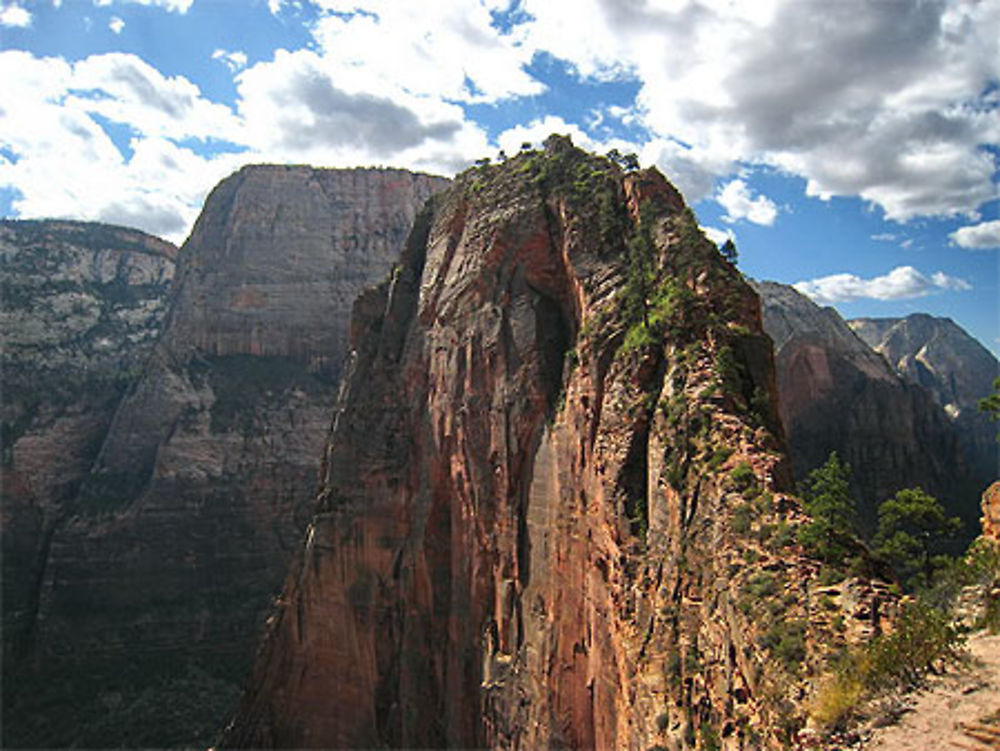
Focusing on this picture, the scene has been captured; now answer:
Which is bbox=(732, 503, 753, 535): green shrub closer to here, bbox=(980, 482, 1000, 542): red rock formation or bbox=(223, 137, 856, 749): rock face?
bbox=(223, 137, 856, 749): rock face

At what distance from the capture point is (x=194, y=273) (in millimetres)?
101812

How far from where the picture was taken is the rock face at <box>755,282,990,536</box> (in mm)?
81688

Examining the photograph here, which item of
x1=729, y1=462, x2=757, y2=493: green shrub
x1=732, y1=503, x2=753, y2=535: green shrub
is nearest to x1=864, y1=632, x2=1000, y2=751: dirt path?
x1=732, y1=503, x2=753, y2=535: green shrub

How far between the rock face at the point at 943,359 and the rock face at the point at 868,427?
49327mm

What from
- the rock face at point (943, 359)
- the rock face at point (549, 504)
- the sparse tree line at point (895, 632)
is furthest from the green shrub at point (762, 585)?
the rock face at point (943, 359)

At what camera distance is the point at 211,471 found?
85000mm

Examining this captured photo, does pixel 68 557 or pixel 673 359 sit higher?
pixel 673 359

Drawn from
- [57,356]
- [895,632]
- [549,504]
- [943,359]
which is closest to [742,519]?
[895,632]

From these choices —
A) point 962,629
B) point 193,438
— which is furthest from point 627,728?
point 193,438

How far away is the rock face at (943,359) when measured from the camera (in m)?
150

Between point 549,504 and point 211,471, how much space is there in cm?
6690

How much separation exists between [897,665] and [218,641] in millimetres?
74605

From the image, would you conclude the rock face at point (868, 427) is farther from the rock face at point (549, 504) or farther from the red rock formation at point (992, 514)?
the rock face at point (549, 504)

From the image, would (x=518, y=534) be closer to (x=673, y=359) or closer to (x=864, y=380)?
(x=673, y=359)
